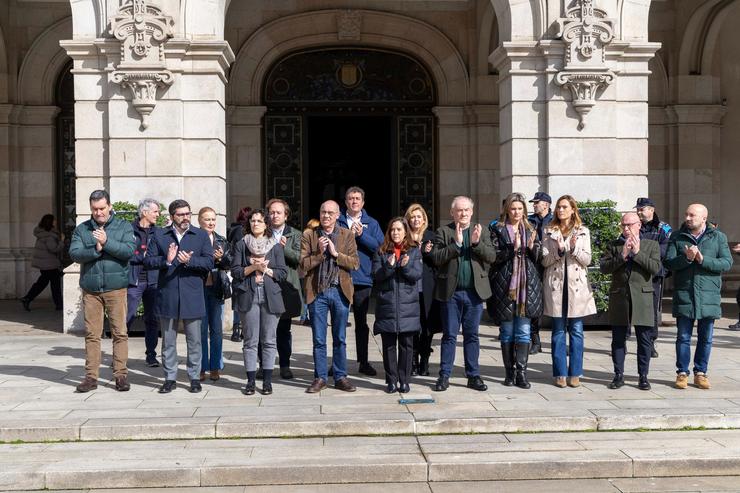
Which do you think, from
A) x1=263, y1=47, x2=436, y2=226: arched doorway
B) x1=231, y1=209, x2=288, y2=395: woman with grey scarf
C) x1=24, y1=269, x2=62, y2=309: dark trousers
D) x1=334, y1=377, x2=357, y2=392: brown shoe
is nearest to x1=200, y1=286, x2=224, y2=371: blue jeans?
x1=231, y1=209, x2=288, y2=395: woman with grey scarf

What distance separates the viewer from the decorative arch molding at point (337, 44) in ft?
58.9

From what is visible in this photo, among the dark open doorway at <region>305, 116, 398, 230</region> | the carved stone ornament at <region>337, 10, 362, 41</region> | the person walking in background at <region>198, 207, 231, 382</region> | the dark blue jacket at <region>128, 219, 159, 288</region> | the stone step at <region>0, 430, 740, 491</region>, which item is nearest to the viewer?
the stone step at <region>0, 430, 740, 491</region>

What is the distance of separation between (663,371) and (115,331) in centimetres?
536

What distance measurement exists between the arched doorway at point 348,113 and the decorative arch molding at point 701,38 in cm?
471

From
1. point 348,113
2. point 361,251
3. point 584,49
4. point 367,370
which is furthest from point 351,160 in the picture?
point 367,370

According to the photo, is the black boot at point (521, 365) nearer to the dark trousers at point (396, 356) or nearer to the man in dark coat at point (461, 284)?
the man in dark coat at point (461, 284)

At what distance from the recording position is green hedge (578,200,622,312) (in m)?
12.5

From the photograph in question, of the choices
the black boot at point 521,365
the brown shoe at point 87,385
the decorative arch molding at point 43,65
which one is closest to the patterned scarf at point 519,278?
the black boot at point 521,365

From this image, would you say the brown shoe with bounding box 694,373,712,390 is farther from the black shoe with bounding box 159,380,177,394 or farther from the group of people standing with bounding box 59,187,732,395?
the black shoe with bounding box 159,380,177,394

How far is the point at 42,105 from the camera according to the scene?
18.2 m

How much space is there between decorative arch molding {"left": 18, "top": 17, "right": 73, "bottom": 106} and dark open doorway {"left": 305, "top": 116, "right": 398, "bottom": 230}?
16.0 feet

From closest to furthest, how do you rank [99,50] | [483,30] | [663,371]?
[663,371]
[99,50]
[483,30]

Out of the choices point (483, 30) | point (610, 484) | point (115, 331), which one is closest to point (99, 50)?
point (115, 331)

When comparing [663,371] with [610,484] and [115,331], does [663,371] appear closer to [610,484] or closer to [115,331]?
[610,484]
